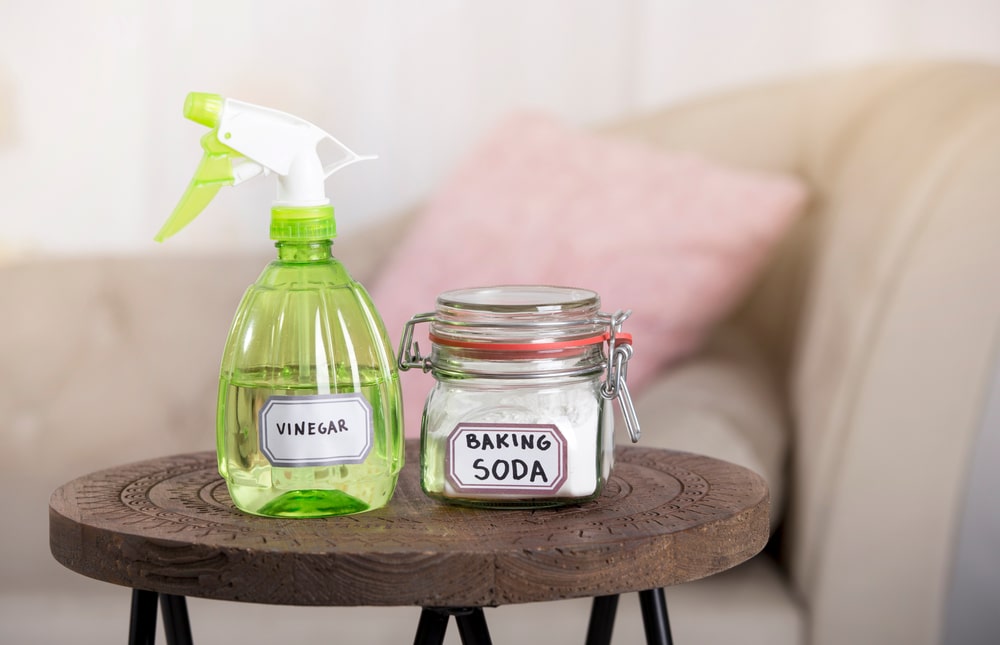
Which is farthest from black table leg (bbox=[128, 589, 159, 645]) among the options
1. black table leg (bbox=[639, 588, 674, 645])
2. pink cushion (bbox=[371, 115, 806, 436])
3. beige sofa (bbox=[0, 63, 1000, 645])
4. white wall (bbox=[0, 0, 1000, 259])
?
white wall (bbox=[0, 0, 1000, 259])

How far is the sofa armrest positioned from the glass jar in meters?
0.46

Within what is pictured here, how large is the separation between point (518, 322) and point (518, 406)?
5 cm

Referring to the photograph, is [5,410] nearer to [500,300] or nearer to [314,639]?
[314,639]

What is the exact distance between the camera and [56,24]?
1998 mm

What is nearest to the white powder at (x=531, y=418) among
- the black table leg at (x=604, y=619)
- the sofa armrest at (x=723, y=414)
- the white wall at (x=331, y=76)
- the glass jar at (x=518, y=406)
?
the glass jar at (x=518, y=406)

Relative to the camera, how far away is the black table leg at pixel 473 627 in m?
0.70

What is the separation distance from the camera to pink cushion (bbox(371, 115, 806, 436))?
141 centimetres

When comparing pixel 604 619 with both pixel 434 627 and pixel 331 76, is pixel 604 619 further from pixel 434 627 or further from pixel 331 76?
pixel 331 76

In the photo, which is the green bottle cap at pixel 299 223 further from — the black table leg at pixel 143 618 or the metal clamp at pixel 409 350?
the black table leg at pixel 143 618

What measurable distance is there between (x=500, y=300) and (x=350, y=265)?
98cm

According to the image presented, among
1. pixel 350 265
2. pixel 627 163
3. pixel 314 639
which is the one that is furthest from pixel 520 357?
pixel 350 265

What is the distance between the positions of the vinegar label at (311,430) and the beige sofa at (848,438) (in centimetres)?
54

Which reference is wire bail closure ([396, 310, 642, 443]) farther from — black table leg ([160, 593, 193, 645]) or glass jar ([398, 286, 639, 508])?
black table leg ([160, 593, 193, 645])

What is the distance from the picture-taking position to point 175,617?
770 millimetres
